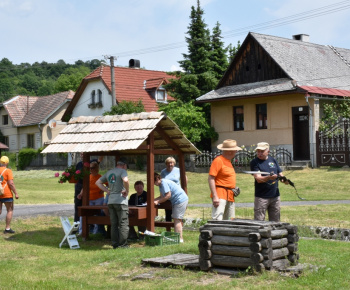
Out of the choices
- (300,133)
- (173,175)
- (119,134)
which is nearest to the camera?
(119,134)

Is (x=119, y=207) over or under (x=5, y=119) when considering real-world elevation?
under

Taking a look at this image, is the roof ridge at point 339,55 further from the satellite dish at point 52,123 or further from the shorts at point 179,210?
the shorts at point 179,210

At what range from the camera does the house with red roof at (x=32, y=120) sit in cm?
5959

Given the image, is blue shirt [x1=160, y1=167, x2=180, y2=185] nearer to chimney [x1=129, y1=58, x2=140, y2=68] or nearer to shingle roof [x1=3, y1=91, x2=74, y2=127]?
chimney [x1=129, y1=58, x2=140, y2=68]

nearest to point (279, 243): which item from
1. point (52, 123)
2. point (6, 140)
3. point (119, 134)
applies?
point (119, 134)

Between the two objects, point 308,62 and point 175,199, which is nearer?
point 175,199

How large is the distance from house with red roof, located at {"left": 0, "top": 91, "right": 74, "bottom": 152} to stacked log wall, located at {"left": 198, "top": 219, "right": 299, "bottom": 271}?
1945 inches

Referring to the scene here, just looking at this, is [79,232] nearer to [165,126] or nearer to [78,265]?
[165,126]

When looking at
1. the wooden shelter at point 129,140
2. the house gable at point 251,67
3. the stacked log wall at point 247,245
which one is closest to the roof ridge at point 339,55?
the house gable at point 251,67

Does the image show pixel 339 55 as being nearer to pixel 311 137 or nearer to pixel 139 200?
pixel 311 137

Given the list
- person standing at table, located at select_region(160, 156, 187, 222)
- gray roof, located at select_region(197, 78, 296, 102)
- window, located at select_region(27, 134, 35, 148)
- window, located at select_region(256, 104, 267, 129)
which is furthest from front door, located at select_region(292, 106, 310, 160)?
window, located at select_region(27, 134, 35, 148)

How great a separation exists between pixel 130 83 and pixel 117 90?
2362mm

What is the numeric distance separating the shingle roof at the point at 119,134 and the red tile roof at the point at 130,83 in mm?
34491

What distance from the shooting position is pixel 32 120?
60.9m
